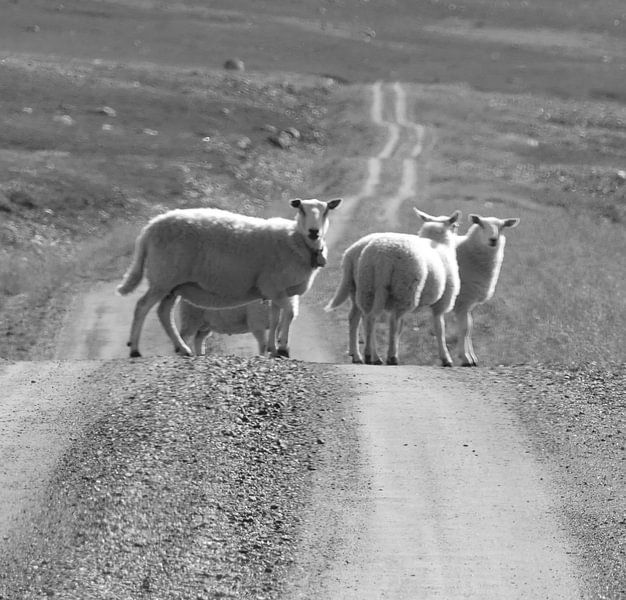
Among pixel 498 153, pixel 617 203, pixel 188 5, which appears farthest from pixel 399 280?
pixel 188 5

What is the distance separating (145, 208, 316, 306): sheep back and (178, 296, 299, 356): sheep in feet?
6.50

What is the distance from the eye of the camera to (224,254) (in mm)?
15828

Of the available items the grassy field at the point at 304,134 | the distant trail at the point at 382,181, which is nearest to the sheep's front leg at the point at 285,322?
the distant trail at the point at 382,181

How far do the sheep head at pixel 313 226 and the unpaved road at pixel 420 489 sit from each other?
221 centimetres

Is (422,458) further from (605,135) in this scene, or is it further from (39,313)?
(605,135)

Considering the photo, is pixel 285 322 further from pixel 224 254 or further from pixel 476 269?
pixel 476 269

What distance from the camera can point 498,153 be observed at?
57.2 m

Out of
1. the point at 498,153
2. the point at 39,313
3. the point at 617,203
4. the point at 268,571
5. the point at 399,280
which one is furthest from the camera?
the point at 498,153

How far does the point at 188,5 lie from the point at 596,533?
324 feet

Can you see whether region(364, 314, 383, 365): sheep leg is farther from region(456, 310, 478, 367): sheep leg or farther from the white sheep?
region(456, 310, 478, 367): sheep leg

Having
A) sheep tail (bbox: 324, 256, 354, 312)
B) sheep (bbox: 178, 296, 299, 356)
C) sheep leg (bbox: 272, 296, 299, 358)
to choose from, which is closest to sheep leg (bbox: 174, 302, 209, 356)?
sheep (bbox: 178, 296, 299, 356)

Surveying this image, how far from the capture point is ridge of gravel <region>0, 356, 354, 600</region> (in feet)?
26.0

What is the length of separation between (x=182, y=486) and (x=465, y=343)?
8.28 meters

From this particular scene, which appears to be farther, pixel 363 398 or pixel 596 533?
pixel 363 398
